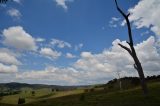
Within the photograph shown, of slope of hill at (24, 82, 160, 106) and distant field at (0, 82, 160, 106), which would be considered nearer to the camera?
slope of hill at (24, 82, 160, 106)

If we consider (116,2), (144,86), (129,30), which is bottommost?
(144,86)

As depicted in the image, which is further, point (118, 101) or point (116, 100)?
point (116, 100)

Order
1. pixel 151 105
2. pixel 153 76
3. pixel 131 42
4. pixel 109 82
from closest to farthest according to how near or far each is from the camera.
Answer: pixel 151 105 → pixel 131 42 → pixel 153 76 → pixel 109 82

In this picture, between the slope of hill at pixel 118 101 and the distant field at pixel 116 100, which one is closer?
the slope of hill at pixel 118 101

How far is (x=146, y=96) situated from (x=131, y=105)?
808cm

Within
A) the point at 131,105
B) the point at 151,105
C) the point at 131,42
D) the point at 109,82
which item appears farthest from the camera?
the point at 109,82

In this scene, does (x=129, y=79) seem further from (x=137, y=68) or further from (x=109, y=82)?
(x=137, y=68)

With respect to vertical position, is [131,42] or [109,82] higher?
[109,82]

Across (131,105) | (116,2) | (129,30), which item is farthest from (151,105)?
(116,2)

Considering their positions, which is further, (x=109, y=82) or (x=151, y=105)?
(x=109, y=82)

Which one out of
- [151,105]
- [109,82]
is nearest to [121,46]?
[151,105]

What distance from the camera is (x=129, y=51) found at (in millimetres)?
44781

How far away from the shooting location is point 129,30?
45344 millimetres

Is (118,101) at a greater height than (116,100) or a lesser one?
lesser
